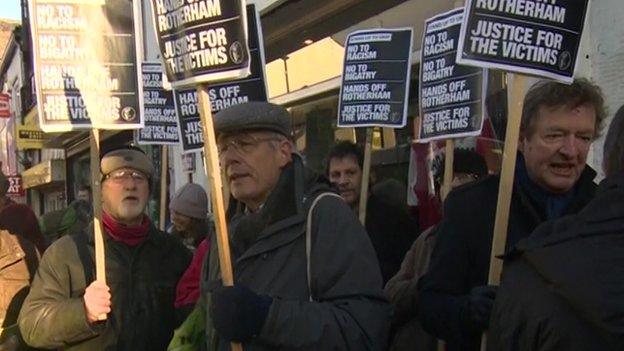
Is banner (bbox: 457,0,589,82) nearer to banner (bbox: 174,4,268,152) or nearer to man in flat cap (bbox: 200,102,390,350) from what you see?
man in flat cap (bbox: 200,102,390,350)

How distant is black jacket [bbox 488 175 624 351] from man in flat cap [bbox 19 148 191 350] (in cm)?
181

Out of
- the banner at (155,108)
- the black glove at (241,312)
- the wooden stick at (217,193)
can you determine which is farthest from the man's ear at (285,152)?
the banner at (155,108)

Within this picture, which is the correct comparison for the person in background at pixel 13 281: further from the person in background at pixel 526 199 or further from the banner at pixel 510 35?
the banner at pixel 510 35

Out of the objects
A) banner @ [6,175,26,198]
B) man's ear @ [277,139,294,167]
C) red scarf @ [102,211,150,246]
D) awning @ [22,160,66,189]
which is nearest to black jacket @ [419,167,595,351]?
man's ear @ [277,139,294,167]

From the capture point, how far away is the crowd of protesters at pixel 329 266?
64.7 inches

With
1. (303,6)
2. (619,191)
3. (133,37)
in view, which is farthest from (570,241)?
(303,6)

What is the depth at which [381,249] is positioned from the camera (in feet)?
14.3

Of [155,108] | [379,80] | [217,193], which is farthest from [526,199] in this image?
[155,108]

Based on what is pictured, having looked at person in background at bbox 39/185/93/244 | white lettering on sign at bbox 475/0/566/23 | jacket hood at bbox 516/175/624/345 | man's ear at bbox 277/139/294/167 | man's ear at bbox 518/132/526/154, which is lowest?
person in background at bbox 39/185/93/244

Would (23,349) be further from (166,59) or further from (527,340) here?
(527,340)

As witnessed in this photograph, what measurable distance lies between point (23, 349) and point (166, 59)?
1694mm

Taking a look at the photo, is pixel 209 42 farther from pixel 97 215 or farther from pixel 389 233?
pixel 389 233

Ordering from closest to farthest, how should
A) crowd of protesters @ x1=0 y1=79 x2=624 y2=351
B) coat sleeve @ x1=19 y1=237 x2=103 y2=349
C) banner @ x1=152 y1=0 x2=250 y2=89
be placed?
crowd of protesters @ x1=0 y1=79 x2=624 y2=351 → banner @ x1=152 y1=0 x2=250 y2=89 → coat sleeve @ x1=19 y1=237 x2=103 y2=349

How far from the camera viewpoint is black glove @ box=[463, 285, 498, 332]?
2.22 metres
